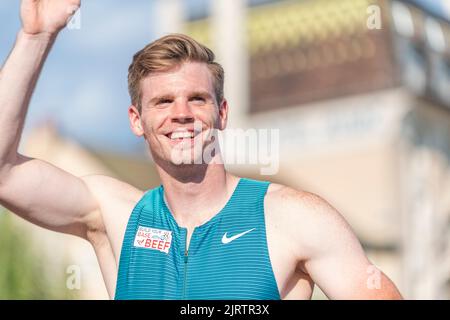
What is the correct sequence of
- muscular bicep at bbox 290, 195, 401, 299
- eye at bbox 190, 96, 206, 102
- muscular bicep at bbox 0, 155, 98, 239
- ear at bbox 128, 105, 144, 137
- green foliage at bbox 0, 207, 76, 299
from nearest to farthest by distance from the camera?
muscular bicep at bbox 290, 195, 401, 299, eye at bbox 190, 96, 206, 102, muscular bicep at bbox 0, 155, 98, 239, ear at bbox 128, 105, 144, 137, green foliage at bbox 0, 207, 76, 299

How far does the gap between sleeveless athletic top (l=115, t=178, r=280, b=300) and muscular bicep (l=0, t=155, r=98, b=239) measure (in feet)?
1.02

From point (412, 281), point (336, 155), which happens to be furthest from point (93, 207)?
point (336, 155)

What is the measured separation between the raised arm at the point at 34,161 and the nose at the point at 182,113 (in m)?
0.66

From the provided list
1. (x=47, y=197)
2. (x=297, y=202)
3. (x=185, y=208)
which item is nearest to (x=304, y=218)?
(x=297, y=202)

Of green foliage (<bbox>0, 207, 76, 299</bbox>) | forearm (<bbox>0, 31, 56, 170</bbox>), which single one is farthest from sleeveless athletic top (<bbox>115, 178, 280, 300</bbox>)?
green foliage (<bbox>0, 207, 76, 299</bbox>)

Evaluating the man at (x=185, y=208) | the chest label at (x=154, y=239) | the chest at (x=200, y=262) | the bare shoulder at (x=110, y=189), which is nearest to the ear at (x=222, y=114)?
the man at (x=185, y=208)

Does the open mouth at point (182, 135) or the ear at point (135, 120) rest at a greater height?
the ear at point (135, 120)

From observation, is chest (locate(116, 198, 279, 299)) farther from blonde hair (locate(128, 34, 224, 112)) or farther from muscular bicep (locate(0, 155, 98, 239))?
blonde hair (locate(128, 34, 224, 112))

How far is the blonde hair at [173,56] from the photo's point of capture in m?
5.09

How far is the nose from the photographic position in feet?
16.3

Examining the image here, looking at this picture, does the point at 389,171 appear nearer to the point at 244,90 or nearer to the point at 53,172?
the point at 244,90

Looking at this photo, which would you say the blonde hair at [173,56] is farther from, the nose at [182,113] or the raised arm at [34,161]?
the raised arm at [34,161]

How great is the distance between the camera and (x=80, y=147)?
39.8 metres

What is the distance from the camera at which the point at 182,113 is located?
496cm
